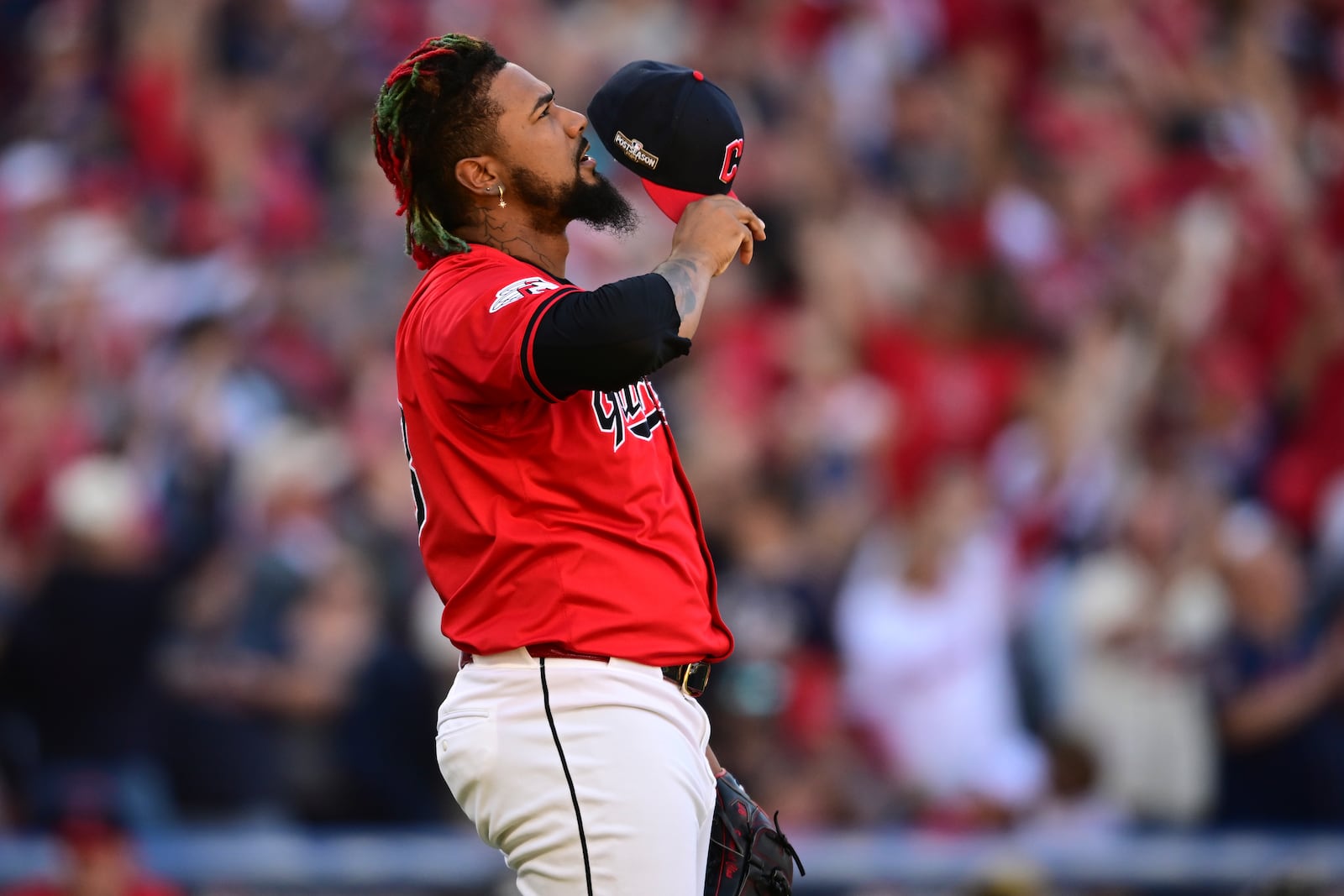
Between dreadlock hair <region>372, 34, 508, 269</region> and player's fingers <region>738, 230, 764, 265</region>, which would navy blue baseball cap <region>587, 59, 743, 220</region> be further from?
dreadlock hair <region>372, 34, 508, 269</region>

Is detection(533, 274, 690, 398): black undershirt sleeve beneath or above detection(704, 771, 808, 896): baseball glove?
above

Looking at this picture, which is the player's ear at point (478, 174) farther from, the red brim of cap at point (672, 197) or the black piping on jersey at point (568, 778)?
the black piping on jersey at point (568, 778)

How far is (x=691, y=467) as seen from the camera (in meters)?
7.23

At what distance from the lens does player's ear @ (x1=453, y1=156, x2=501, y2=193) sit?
10.9 ft

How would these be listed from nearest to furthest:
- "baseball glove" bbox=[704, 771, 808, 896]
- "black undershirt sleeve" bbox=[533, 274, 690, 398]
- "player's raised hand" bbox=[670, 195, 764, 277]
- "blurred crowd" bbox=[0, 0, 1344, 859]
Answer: "black undershirt sleeve" bbox=[533, 274, 690, 398] < "player's raised hand" bbox=[670, 195, 764, 277] < "baseball glove" bbox=[704, 771, 808, 896] < "blurred crowd" bbox=[0, 0, 1344, 859]

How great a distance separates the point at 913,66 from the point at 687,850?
7420mm

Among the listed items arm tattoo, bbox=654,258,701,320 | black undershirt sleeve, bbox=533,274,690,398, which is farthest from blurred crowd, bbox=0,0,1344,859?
black undershirt sleeve, bbox=533,274,690,398

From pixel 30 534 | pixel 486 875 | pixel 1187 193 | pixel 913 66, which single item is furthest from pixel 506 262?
pixel 913 66

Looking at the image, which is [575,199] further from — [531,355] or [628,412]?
[531,355]

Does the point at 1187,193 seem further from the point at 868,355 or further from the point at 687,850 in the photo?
the point at 687,850

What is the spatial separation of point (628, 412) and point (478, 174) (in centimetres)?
50

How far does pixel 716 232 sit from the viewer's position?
3.20 meters

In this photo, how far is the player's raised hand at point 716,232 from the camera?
3.17 metres

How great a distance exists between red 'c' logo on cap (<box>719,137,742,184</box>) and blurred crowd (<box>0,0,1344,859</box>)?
3229mm
